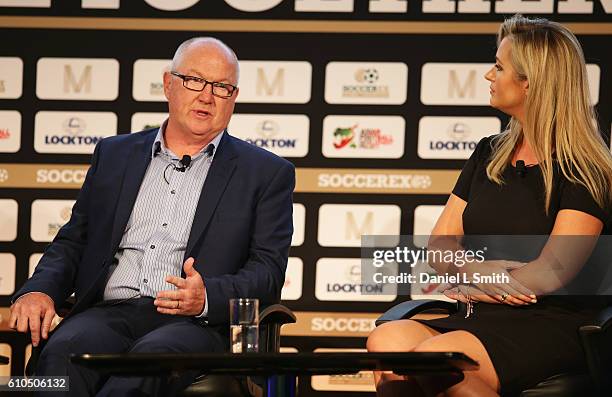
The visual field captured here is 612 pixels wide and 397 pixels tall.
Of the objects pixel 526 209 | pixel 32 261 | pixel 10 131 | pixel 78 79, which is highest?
pixel 78 79

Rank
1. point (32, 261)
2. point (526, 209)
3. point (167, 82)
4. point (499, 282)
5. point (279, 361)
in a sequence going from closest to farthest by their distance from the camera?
1. point (279, 361)
2. point (499, 282)
3. point (526, 209)
4. point (167, 82)
5. point (32, 261)

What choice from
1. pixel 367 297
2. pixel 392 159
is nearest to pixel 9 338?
pixel 367 297

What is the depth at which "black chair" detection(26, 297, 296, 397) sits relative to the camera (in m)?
3.00

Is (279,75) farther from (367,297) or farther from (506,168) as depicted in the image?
(506,168)

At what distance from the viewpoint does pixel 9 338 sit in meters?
5.12

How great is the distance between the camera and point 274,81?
5.03 metres

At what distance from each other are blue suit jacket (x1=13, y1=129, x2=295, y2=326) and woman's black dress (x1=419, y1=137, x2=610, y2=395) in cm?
69

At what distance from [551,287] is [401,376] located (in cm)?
62

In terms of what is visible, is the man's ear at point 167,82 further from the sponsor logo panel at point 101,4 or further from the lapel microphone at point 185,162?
the sponsor logo panel at point 101,4

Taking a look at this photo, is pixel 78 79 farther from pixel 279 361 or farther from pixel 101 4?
pixel 279 361

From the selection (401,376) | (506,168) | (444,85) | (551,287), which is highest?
(444,85)

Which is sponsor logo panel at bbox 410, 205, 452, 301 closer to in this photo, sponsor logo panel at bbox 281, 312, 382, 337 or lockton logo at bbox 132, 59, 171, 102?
sponsor logo panel at bbox 281, 312, 382, 337

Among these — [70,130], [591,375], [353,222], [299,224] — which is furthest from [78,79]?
[591,375]

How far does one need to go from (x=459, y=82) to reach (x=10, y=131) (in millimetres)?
2393
